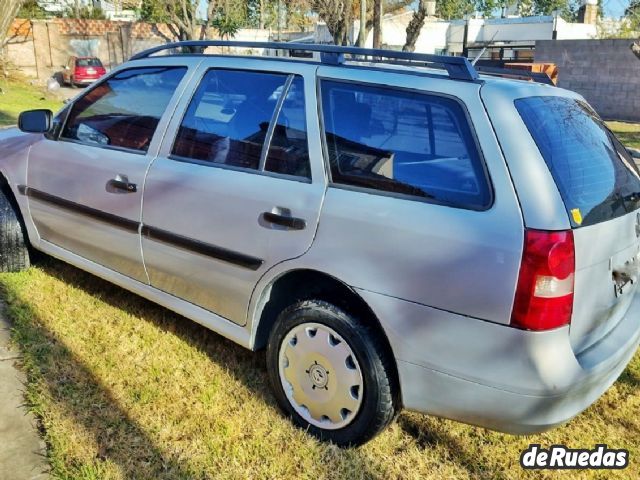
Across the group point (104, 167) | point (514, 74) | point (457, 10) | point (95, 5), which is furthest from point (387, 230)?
point (457, 10)

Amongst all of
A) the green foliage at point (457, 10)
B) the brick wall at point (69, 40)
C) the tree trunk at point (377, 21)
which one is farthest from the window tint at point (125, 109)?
the green foliage at point (457, 10)

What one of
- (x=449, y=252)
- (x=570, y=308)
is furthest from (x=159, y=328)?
(x=570, y=308)

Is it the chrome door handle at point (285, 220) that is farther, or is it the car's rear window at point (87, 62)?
the car's rear window at point (87, 62)

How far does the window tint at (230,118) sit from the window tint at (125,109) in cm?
26

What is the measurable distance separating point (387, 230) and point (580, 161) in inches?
34.0

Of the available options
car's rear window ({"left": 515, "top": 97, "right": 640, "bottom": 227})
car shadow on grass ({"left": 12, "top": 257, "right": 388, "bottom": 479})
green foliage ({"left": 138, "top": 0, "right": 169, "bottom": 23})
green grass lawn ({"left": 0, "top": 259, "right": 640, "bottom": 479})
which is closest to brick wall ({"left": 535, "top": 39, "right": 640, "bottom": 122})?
green grass lawn ({"left": 0, "top": 259, "right": 640, "bottom": 479})

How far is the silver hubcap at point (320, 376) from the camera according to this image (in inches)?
106

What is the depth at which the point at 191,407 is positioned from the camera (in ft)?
10.1

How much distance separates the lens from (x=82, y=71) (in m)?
26.7

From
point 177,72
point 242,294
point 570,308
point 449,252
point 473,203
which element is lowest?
point 242,294

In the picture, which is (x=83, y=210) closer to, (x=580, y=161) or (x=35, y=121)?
(x=35, y=121)

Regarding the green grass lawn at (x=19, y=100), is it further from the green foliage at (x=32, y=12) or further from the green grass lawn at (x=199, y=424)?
the green grass lawn at (x=199, y=424)

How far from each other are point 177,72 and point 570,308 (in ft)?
8.18

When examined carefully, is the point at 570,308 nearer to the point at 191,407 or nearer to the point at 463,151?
the point at 463,151
